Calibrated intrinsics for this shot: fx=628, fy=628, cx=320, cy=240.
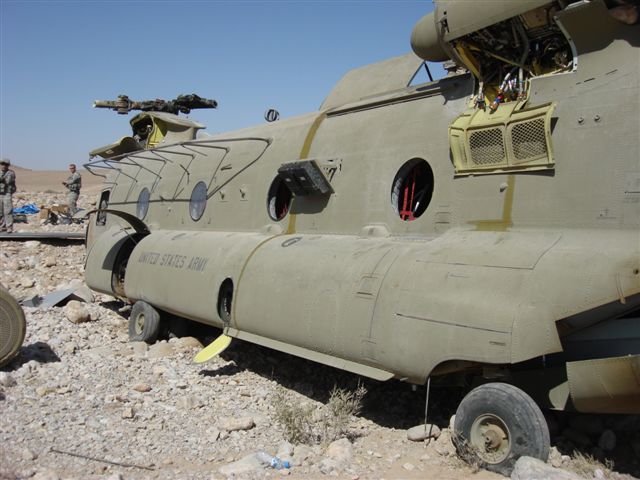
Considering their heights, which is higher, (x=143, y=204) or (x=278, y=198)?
(x=278, y=198)

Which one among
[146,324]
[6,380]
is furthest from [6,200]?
[6,380]

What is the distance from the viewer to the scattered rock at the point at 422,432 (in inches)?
218

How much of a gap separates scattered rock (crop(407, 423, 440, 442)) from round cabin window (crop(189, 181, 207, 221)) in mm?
5725

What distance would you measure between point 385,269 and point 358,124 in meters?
2.57

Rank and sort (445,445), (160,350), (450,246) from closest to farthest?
1. (445,445)
2. (450,246)
3. (160,350)

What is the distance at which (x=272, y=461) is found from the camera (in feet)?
16.5

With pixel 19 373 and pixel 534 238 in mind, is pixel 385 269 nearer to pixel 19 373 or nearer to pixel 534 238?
pixel 534 238

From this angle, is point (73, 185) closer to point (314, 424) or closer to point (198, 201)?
point (198, 201)

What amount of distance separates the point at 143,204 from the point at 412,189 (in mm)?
6885

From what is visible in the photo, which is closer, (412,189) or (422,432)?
(422,432)

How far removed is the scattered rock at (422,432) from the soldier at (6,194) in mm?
17040

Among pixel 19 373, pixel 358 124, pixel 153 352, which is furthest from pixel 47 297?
pixel 358 124

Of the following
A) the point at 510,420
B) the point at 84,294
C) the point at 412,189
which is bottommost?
the point at 84,294

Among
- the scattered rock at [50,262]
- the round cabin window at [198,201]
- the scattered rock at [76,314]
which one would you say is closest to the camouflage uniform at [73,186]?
the scattered rock at [50,262]
